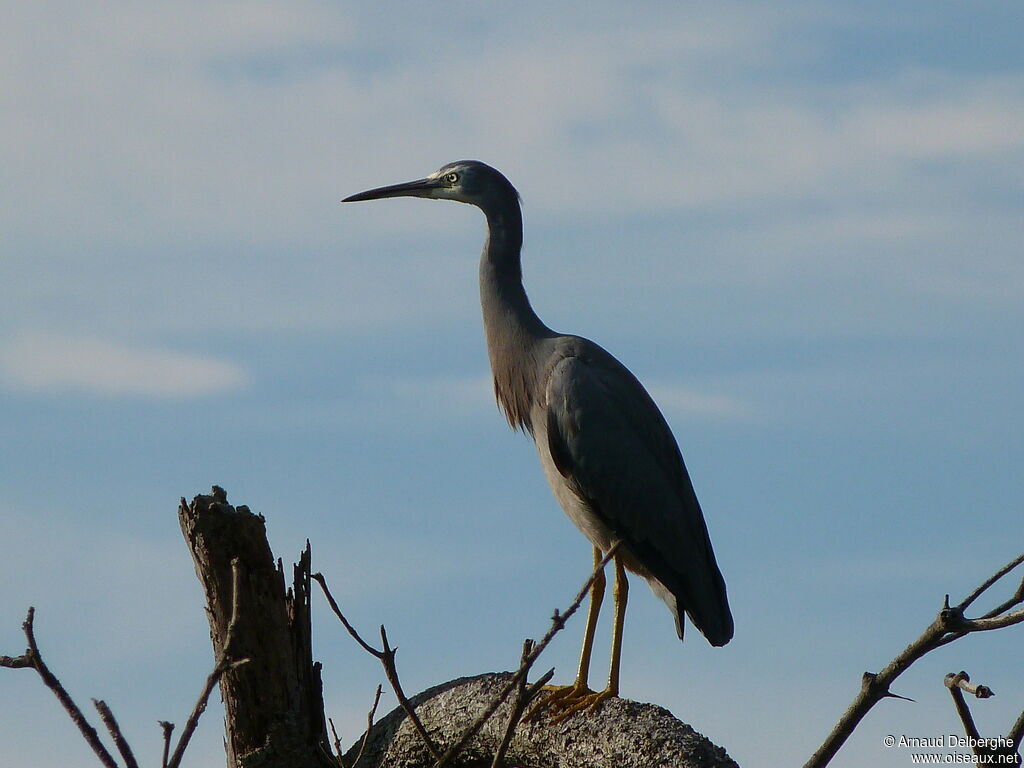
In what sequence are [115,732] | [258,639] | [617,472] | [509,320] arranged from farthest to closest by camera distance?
[509,320], [617,472], [258,639], [115,732]

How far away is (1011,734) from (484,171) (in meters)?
5.37

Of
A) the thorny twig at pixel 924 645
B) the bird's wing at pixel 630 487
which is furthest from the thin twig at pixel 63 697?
the bird's wing at pixel 630 487

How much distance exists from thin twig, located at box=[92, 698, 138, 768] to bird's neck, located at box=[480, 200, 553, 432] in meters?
4.61

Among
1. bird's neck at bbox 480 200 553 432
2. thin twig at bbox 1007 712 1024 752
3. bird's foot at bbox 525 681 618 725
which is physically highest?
bird's neck at bbox 480 200 553 432

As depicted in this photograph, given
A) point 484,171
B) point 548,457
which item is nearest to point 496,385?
point 548,457

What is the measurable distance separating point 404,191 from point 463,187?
471 mm

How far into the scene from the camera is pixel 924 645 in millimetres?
3260

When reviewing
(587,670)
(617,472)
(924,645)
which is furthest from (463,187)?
(924,645)

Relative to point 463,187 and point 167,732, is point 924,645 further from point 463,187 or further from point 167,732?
point 463,187

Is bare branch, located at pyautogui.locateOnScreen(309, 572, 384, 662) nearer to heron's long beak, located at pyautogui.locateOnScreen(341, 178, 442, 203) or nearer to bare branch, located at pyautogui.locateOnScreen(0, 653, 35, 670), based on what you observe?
bare branch, located at pyautogui.locateOnScreen(0, 653, 35, 670)

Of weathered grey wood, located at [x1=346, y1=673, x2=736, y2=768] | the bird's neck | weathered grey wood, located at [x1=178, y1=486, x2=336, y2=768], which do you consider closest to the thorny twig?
weathered grey wood, located at [x1=346, y1=673, x2=736, y2=768]

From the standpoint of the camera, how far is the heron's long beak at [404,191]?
8133 mm

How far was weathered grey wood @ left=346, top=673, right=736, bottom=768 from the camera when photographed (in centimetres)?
509

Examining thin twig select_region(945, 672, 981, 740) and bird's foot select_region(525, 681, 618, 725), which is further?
bird's foot select_region(525, 681, 618, 725)
